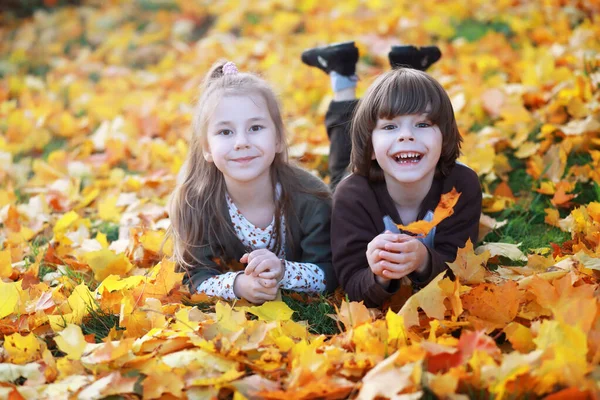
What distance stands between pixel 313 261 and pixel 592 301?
3.63 ft

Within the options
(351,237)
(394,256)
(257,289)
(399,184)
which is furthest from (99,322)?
(399,184)

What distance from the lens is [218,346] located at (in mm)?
1842

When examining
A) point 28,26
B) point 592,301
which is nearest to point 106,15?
point 28,26

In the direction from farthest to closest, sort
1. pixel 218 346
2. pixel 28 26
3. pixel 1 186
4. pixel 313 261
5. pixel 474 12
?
pixel 28 26, pixel 474 12, pixel 1 186, pixel 313 261, pixel 218 346

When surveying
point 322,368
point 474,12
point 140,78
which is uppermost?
point 474,12

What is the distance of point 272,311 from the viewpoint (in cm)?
216

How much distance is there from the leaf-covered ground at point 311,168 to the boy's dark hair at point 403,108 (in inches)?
15.9

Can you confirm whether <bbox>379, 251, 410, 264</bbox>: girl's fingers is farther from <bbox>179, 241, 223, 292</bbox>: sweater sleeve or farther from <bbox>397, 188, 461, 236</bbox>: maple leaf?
<bbox>179, 241, 223, 292</bbox>: sweater sleeve

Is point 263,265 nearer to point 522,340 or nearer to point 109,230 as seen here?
Answer: point 522,340

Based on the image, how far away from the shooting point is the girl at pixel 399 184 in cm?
222

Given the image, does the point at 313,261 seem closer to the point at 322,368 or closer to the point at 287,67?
the point at 322,368

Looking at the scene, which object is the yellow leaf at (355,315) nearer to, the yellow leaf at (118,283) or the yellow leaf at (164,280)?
the yellow leaf at (164,280)

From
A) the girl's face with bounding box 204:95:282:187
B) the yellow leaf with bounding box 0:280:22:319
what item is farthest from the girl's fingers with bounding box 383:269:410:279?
the yellow leaf with bounding box 0:280:22:319

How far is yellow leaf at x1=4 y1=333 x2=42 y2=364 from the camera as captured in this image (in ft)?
6.46
